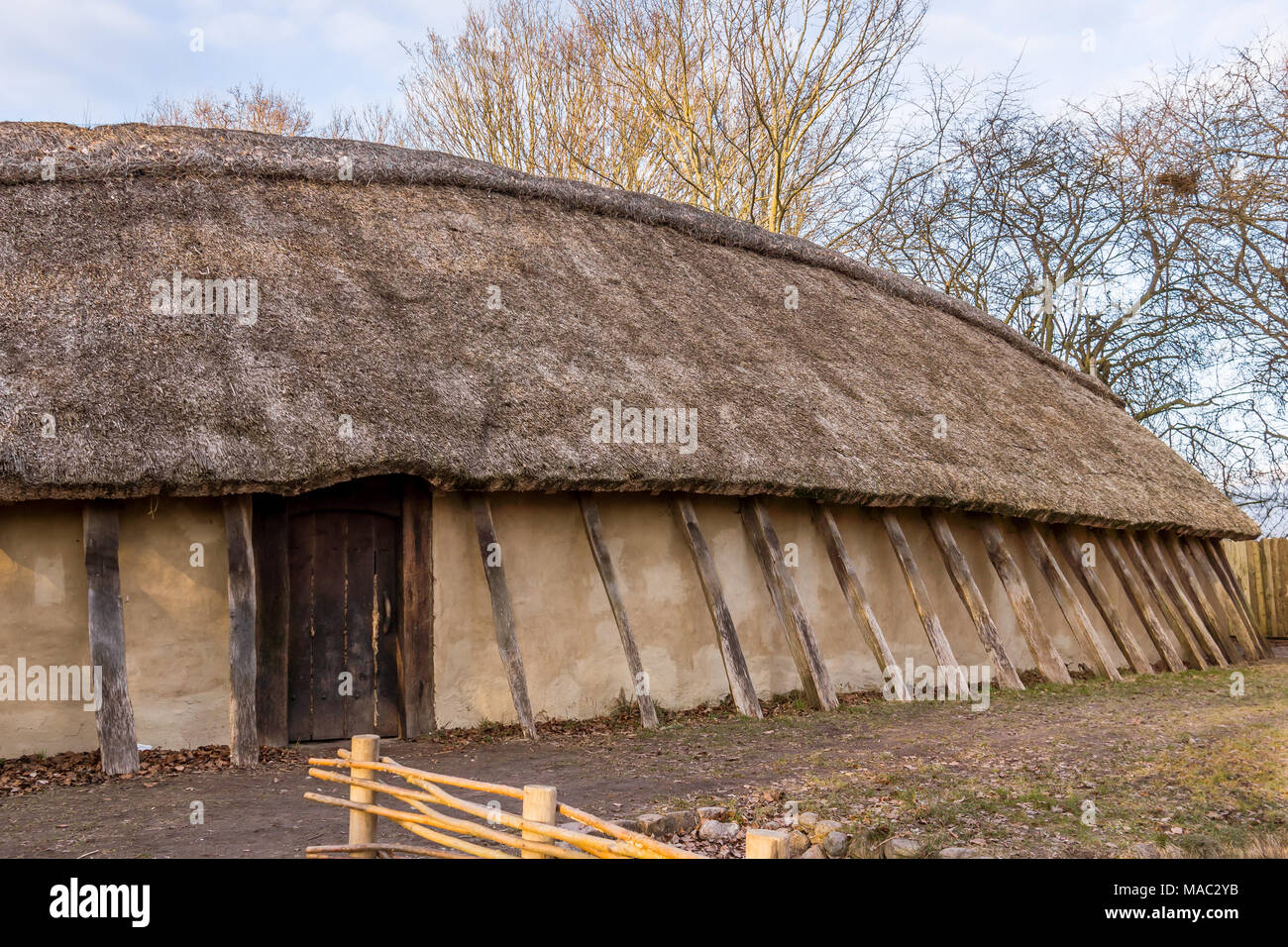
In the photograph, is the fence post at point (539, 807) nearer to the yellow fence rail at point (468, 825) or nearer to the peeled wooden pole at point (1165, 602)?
the yellow fence rail at point (468, 825)

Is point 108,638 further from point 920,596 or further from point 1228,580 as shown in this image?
point 1228,580

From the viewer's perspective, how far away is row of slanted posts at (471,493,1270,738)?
8.59 m

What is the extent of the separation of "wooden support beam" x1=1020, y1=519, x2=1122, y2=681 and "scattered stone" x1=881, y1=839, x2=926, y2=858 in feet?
25.1

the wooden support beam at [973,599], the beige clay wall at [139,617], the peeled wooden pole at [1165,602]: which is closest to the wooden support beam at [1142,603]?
the peeled wooden pole at [1165,602]

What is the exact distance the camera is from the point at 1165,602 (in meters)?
13.6

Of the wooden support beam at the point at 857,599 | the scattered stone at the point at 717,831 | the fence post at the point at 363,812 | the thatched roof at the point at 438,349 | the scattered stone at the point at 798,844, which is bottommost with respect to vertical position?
the scattered stone at the point at 798,844

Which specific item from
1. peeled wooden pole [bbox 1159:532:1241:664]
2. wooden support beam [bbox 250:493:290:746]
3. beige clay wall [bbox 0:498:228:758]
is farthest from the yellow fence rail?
peeled wooden pole [bbox 1159:532:1241:664]

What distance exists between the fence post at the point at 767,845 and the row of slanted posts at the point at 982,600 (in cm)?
514

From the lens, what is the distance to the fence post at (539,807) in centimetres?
365

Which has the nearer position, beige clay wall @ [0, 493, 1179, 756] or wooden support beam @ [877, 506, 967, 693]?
beige clay wall @ [0, 493, 1179, 756]

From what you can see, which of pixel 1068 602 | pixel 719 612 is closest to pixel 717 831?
pixel 719 612

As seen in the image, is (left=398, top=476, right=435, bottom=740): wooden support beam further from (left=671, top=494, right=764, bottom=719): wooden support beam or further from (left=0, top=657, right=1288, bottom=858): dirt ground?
(left=671, top=494, right=764, bottom=719): wooden support beam
